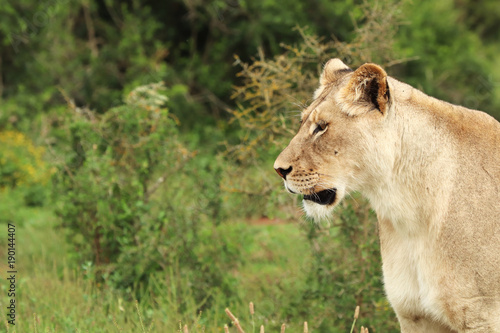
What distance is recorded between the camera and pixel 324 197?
3.69 metres

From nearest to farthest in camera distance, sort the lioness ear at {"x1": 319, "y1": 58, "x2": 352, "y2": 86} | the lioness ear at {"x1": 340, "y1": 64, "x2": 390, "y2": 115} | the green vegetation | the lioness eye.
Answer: the lioness ear at {"x1": 340, "y1": 64, "x2": 390, "y2": 115}, the lioness eye, the lioness ear at {"x1": 319, "y1": 58, "x2": 352, "y2": 86}, the green vegetation

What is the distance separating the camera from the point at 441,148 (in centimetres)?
347

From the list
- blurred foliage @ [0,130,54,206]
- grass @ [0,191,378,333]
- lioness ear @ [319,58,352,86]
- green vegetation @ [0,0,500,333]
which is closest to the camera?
lioness ear @ [319,58,352,86]

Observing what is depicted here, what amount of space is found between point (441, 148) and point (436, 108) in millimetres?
247

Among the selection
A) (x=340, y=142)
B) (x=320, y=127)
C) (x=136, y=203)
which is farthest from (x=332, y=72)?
(x=136, y=203)

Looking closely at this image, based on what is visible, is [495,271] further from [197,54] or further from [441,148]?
[197,54]

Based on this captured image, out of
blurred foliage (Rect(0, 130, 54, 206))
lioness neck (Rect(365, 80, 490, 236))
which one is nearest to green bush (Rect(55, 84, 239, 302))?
lioness neck (Rect(365, 80, 490, 236))

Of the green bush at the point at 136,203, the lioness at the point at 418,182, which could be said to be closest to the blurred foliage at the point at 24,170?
the green bush at the point at 136,203

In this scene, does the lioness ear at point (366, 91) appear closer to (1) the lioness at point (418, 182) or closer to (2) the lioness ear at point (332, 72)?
(1) the lioness at point (418, 182)

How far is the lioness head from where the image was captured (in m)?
3.45

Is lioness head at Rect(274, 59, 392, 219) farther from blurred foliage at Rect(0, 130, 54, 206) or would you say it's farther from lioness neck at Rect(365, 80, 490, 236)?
blurred foliage at Rect(0, 130, 54, 206)

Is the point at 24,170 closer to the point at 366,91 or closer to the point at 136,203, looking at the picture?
the point at 136,203

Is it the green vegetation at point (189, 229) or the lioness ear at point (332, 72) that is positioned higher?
the lioness ear at point (332, 72)

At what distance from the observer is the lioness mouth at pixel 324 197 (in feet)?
12.0
